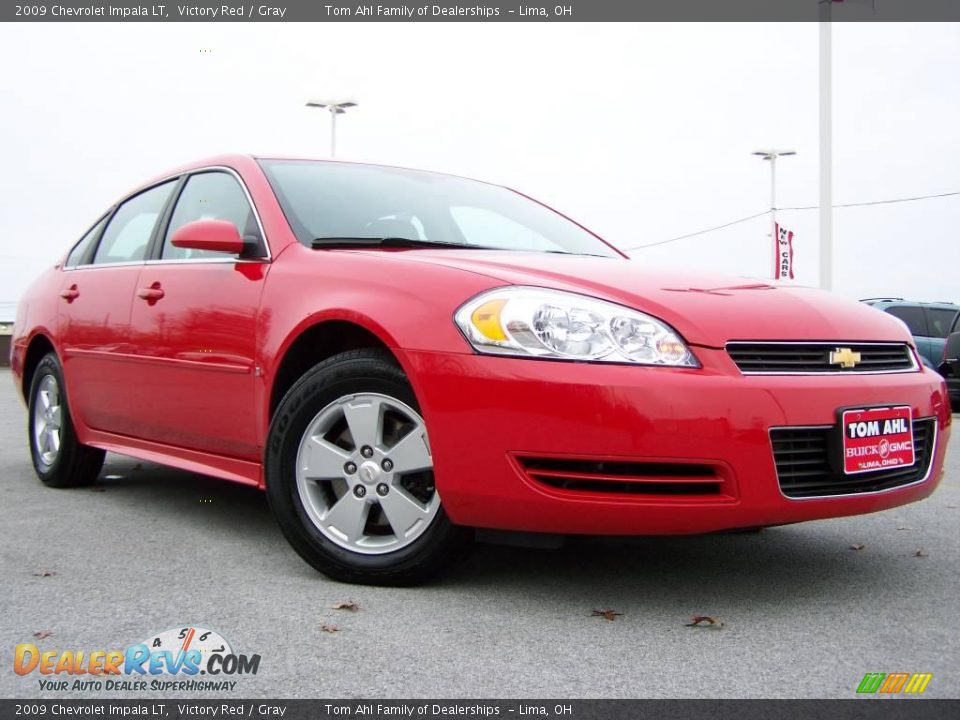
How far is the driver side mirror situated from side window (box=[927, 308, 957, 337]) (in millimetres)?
13394

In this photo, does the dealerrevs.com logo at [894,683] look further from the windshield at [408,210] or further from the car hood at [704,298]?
the windshield at [408,210]

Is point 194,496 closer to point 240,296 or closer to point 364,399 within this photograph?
point 240,296

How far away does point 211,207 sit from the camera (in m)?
4.57

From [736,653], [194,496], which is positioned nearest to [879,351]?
[736,653]

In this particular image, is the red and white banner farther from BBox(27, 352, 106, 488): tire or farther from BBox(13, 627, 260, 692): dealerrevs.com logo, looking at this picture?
BBox(13, 627, 260, 692): dealerrevs.com logo

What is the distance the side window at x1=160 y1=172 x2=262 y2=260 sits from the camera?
421 centimetres

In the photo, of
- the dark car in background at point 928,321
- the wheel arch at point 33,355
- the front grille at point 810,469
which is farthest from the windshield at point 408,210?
the dark car in background at point 928,321

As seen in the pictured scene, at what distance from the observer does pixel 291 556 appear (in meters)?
3.84

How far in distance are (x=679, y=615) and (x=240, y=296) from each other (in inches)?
76.3

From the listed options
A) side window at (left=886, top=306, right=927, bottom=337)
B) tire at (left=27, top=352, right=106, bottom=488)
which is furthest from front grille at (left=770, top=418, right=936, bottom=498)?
side window at (left=886, top=306, right=927, bottom=337)

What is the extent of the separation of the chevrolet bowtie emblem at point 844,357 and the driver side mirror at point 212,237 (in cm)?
209

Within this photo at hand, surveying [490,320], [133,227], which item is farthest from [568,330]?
[133,227]

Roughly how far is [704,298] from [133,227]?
3.11 m

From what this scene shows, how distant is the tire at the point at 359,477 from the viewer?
327 centimetres
